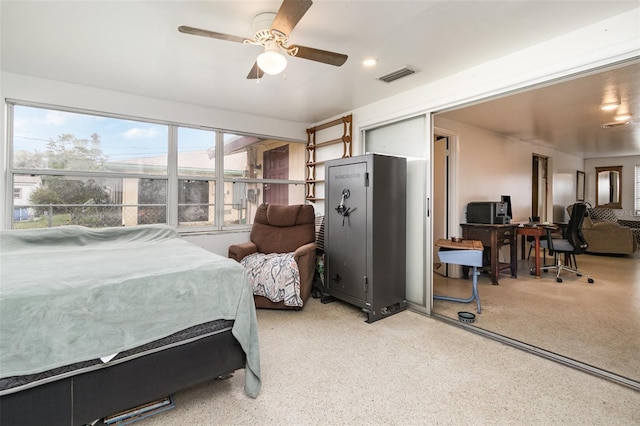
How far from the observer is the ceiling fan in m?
1.59

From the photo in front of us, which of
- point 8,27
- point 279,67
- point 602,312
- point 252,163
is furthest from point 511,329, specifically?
point 8,27

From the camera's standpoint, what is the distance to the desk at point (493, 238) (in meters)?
4.17

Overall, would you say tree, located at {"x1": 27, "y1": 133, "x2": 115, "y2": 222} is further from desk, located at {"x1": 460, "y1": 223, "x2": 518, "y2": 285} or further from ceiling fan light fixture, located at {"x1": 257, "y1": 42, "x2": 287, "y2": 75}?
desk, located at {"x1": 460, "y1": 223, "x2": 518, "y2": 285}

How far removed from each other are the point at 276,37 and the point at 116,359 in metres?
1.92

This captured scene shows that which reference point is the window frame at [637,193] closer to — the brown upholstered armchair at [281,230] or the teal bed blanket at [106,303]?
the brown upholstered armchair at [281,230]

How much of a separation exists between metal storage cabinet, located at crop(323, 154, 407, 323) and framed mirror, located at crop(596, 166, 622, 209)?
8.18 metres

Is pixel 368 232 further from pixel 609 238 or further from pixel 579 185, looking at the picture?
pixel 579 185

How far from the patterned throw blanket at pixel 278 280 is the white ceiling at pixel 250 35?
1867 millimetres

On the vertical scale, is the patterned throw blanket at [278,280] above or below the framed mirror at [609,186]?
below

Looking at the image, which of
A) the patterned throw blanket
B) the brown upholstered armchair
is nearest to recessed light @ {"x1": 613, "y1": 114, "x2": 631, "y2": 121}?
the brown upholstered armchair

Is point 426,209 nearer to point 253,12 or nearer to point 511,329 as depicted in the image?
point 511,329

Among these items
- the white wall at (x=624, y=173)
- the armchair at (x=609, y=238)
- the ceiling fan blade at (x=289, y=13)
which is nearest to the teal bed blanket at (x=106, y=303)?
the ceiling fan blade at (x=289, y=13)

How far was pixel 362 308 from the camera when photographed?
297 centimetres

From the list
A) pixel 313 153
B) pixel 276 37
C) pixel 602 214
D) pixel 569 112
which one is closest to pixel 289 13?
pixel 276 37
